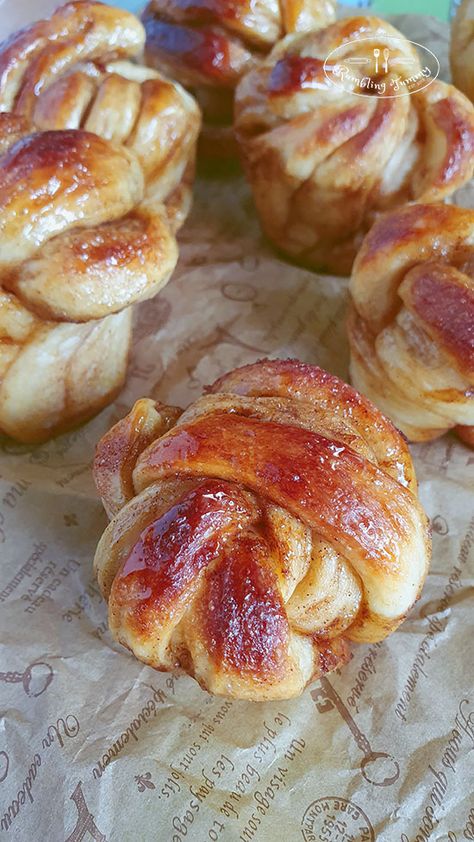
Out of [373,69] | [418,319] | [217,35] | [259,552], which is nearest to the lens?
[259,552]

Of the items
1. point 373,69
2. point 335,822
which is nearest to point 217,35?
point 373,69

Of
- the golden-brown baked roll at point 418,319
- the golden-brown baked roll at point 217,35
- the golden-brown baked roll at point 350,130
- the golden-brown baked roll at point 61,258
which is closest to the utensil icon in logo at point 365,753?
the golden-brown baked roll at point 418,319

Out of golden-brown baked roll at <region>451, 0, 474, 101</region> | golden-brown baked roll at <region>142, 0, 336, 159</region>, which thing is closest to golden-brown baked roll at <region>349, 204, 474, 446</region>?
golden-brown baked roll at <region>142, 0, 336, 159</region>

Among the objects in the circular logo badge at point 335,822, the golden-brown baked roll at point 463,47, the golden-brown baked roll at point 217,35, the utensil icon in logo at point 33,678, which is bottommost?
the circular logo badge at point 335,822

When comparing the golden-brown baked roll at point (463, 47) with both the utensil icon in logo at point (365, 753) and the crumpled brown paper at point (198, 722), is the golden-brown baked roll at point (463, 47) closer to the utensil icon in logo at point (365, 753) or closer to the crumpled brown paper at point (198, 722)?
the crumpled brown paper at point (198, 722)

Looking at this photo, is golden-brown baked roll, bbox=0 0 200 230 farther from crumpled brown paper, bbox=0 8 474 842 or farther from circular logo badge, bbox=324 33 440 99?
crumpled brown paper, bbox=0 8 474 842

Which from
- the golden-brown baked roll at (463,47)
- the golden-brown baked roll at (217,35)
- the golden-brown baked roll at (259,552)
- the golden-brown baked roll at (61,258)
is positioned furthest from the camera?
the golden-brown baked roll at (463,47)

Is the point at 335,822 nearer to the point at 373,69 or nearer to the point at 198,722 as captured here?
the point at 198,722
